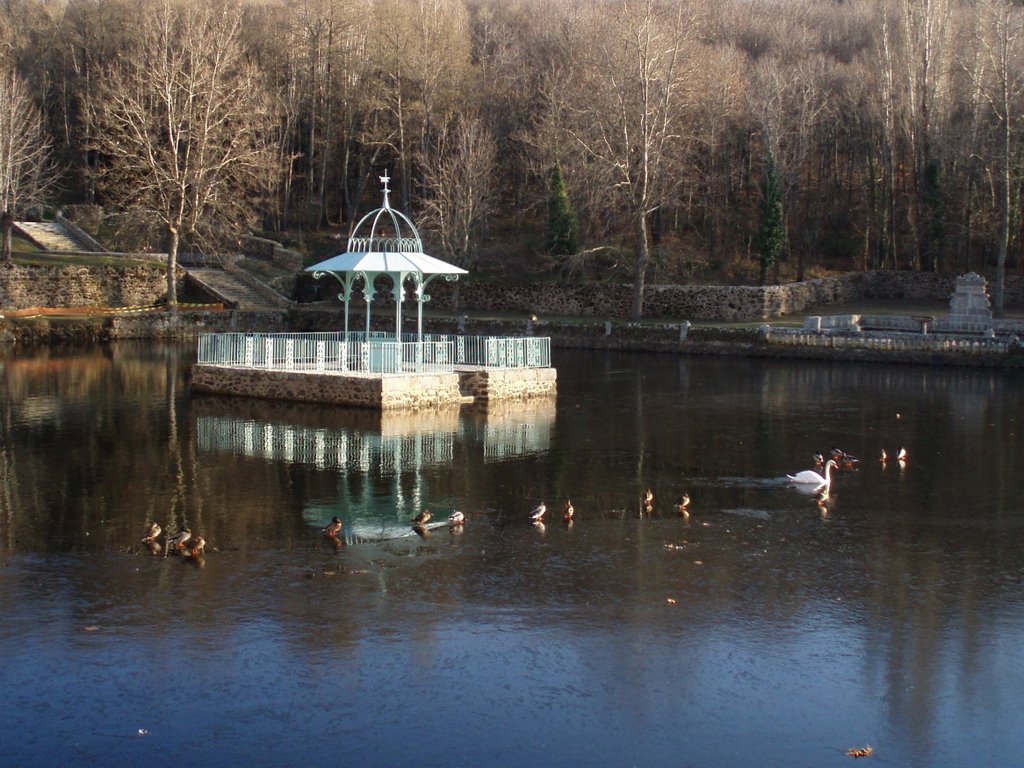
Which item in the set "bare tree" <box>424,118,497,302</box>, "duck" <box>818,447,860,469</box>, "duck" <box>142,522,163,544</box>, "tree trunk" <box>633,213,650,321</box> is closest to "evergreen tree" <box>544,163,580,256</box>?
"bare tree" <box>424,118,497,302</box>

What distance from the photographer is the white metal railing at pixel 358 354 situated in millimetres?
30672

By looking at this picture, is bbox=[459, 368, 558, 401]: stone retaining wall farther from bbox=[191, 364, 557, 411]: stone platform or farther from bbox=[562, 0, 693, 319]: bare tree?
bbox=[562, 0, 693, 319]: bare tree

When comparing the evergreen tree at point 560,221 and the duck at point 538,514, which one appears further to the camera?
the evergreen tree at point 560,221

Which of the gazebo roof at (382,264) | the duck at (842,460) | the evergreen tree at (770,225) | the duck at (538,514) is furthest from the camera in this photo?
the evergreen tree at (770,225)

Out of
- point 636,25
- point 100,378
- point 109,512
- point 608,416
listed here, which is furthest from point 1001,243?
point 109,512

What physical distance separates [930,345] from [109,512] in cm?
3147

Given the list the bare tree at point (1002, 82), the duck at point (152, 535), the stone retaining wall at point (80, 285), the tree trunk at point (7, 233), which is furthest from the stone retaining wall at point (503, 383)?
the tree trunk at point (7, 233)

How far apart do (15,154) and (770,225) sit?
3465 centimetres

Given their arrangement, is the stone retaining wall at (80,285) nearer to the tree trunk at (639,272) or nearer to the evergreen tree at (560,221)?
the evergreen tree at (560,221)

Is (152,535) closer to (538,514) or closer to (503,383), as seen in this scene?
(538,514)

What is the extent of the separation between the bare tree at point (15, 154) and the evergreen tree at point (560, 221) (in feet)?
79.5

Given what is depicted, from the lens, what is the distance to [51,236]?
5844 cm

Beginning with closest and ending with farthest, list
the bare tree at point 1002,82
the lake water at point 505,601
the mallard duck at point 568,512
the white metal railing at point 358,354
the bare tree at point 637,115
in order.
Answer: the lake water at point 505,601, the mallard duck at point 568,512, the white metal railing at point 358,354, the bare tree at point 1002,82, the bare tree at point 637,115

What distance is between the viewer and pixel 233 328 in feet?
170
